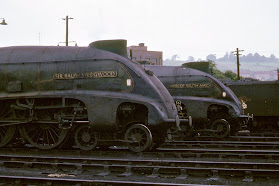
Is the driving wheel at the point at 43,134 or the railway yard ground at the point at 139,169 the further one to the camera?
the driving wheel at the point at 43,134

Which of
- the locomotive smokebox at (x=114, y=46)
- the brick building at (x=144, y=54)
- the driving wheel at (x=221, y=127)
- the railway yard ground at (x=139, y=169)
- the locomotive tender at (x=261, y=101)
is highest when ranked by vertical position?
the brick building at (x=144, y=54)

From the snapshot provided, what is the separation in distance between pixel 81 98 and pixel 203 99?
629 cm

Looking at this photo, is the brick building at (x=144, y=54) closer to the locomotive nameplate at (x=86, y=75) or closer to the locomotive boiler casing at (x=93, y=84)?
the locomotive boiler casing at (x=93, y=84)

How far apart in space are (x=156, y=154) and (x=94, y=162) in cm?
192

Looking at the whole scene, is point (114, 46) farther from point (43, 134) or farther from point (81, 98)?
point (43, 134)

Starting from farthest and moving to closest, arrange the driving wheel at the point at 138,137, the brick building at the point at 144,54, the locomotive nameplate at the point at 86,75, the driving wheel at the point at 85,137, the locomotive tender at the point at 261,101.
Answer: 1. the brick building at the point at 144,54
2. the locomotive tender at the point at 261,101
3. the driving wheel at the point at 85,137
4. the locomotive nameplate at the point at 86,75
5. the driving wheel at the point at 138,137

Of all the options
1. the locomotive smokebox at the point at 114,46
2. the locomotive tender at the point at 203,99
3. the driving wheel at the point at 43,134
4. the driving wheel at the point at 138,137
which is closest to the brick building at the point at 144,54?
the locomotive tender at the point at 203,99

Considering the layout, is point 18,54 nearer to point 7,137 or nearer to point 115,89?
point 7,137

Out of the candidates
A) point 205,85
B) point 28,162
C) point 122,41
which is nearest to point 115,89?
point 122,41

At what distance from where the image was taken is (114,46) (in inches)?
429

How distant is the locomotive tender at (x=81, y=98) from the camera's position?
33.1 ft

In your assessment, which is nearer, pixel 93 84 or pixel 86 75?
pixel 93 84

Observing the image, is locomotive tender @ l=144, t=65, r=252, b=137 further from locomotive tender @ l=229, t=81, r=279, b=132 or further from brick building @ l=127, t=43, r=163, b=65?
brick building @ l=127, t=43, r=163, b=65

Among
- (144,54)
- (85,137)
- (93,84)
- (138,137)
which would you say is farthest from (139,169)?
(144,54)
